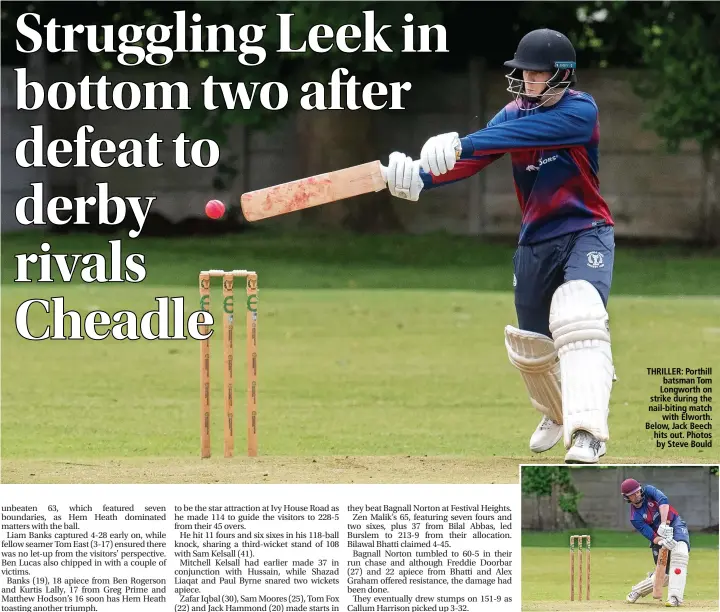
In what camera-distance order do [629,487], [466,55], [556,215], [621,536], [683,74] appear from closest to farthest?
[629,487], [556,215], [621,536], [683,74], [466,55]

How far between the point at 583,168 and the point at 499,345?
5054 mm

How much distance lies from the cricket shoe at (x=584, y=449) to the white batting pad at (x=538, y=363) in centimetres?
49

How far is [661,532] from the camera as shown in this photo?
18.4 feet

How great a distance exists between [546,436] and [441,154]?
1582mm

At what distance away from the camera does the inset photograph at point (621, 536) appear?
18.3 feet

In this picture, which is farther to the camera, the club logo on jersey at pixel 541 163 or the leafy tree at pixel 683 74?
the leafy tree at pixel 683 74

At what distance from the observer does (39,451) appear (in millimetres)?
7426

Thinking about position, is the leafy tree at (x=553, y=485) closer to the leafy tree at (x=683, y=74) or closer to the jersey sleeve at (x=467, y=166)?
the jersey sleeve at (x=467, y=166)

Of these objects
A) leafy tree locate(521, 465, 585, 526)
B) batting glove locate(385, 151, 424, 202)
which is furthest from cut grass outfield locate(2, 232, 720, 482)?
batting glove locate(385, 151, 424, 202)

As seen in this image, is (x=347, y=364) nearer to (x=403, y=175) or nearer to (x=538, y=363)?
(x=538, y=363)

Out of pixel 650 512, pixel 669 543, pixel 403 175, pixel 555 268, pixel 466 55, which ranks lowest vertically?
pixel 669 543

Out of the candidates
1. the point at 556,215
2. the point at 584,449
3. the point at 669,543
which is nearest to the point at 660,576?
the point at 669,543

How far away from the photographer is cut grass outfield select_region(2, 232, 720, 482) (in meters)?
7.59

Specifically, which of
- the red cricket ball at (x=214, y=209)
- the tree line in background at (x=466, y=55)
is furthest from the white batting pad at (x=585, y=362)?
the tree line in background at (x=466, y=55)
